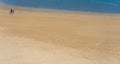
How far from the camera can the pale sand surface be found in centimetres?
57

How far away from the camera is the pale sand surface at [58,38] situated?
573 mm

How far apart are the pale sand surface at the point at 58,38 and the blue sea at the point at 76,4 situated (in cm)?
3

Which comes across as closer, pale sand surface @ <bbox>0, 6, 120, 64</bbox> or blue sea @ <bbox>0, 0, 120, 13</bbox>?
pale sand surface @ <bbox>0, 6, 120, 64</bbox>

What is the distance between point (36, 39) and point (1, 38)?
0.40 feet

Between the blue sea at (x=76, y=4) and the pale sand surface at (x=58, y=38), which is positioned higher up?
the blue sea at (x=76, y=4)

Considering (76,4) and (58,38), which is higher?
(76,4)

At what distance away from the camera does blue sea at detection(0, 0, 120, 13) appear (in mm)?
718

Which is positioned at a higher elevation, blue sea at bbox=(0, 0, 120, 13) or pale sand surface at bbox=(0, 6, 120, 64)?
blue sea at bbox=(0, 0, 120, 13)

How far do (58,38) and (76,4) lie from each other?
17 cm

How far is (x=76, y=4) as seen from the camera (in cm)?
73

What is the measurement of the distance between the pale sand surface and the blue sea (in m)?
0.03

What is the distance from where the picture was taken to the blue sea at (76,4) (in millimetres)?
718

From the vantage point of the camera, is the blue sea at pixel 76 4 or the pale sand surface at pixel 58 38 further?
the blue sea at pixel 76 4

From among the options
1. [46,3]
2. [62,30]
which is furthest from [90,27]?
[46,3]
